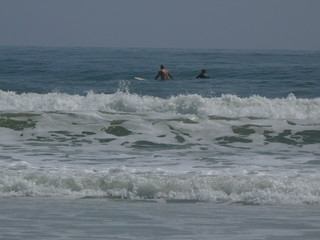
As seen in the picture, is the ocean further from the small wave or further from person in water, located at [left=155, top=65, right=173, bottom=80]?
person in water, located at [left=155, top=65, right=173, bottom=80]

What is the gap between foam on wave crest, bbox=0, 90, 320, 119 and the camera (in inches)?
770

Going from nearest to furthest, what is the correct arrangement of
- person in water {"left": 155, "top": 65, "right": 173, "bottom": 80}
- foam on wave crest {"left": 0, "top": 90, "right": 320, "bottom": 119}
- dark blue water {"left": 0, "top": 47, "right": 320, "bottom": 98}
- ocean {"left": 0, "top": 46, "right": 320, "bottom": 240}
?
ocean {"left": 0, "top": 46, "right": 320, "bottom": 240} < foam on wave crest {"left": 0, "top": 90, "right": 320, "bottom": 119} < dark blue water {"left": 0, "top": 47, "right": 320, "bottom": 98} < person in water {"left": 155, "top": 65, "right": 173, "bottom": 80}

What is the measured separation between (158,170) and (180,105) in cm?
933

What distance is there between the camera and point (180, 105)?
19.8m

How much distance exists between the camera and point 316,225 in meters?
7.69

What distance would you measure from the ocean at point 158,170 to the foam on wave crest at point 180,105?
1.7 inches

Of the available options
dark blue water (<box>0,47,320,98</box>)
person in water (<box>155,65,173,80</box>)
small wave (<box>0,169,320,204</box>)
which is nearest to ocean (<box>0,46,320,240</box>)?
small wave (<box>0,169,320,204</box>)

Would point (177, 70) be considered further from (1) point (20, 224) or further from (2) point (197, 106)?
(1) point (20, 224)

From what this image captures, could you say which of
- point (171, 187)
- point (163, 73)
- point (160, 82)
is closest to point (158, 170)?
point (171, 187)

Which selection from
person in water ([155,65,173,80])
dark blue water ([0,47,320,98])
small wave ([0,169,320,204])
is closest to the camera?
small wave ([0,169,320,204])

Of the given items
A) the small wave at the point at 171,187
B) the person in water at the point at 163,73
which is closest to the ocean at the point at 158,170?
the small wave at the point at 171,187

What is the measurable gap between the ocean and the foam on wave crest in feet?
0.14

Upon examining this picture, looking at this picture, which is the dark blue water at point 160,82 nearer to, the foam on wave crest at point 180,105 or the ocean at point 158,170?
the foam on wave crest at point 180,105

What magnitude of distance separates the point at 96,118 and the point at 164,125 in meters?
1.77
